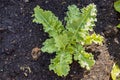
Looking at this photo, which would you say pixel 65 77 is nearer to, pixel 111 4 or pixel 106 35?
pixel 106 35

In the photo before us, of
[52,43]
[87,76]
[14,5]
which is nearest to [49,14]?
[52,43]

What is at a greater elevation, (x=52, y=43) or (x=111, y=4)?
(x=111, y=4)

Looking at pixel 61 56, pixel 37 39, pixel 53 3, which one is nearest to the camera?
pixel 61 56

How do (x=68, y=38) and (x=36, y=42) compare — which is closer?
(x=68, y=38)

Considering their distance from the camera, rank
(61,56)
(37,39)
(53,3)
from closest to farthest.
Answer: (61,56) → (37,39) → (53,3)
